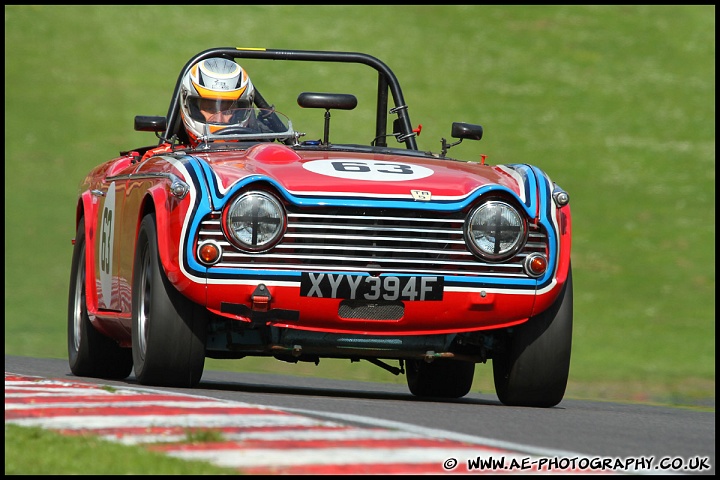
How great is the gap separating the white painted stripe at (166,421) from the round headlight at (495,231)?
6.92 feet

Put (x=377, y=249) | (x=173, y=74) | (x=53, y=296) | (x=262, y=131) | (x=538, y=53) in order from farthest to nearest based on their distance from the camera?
(x=538, y=53) → (x=173, y=74) → (x=53, y=296) → (x=262, y=131) → (x=377, y=249)

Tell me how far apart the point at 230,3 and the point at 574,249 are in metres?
20.6

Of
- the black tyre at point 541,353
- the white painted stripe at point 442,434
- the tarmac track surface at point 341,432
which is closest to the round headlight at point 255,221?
the tarmac track surface at point 341,432

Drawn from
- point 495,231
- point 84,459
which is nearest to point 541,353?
point 495,231

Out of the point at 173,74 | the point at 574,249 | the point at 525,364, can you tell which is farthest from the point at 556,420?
the point at 173,74

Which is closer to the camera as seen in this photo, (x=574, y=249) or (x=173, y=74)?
(x=574, y=249)

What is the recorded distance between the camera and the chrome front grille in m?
8.00

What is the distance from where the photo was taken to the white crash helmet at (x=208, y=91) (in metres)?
10.4

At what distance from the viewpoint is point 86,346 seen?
10.6 meters

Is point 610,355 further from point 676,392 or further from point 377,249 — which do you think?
point 377,249

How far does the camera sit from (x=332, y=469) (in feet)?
16.7

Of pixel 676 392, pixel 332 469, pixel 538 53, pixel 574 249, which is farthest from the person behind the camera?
pixel 538 53

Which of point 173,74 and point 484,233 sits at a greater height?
point 173,74

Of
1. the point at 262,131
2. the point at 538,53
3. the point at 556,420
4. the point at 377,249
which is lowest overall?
the point at 556,420
